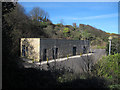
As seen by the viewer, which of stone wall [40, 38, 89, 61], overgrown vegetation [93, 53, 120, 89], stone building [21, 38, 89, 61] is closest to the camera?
overgrown vegetation [93, 53, 120, 89]

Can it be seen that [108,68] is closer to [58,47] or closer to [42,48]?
[42,48]

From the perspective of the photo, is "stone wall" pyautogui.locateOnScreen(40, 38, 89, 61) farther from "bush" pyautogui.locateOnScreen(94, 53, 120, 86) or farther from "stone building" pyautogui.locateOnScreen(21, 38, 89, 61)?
"bush" pyautogui.locateOnScreen(94, 53, 120, 86)

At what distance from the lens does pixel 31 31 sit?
1894 centimetres

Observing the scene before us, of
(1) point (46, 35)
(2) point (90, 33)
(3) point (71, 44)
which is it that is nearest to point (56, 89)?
(3) point (71, 44)

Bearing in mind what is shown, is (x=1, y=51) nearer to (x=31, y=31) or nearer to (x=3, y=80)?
(x=3, y=80)

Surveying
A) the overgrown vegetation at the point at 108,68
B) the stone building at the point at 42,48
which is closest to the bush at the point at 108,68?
the overgrown vegetation at the point at 108,68

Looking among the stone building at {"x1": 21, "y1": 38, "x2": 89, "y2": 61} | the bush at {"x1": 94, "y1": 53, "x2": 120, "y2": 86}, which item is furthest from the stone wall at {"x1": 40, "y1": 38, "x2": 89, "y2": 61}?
the bush at {"x1": 94, "y1": 53, "x2": 120, "y2": 86}

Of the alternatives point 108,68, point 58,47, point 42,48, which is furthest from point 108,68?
point 58,47

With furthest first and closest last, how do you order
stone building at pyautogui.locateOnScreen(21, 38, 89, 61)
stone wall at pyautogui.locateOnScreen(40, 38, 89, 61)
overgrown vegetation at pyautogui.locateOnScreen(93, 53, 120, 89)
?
1. stone wall at pyautogui.locateOnScreen(40, 38, 89, 61)
2. stone building at pyautogui.locateOnScreen(21, 38, 89, 61)
3. overgrown vegetation at pyautogui.locateOnScreen(93, 53, 120, 89)

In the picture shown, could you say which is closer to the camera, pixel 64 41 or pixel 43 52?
pixel 43 52

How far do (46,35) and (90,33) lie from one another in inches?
471

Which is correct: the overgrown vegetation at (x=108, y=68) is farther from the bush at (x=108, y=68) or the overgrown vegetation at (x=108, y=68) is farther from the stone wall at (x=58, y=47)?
the stone wall at (x=58, y=47)

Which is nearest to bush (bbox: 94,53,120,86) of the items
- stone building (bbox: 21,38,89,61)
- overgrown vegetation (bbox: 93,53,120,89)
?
overgrown vegetation (bbox: 93,53,120,89)

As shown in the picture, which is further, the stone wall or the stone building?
the stone wall
